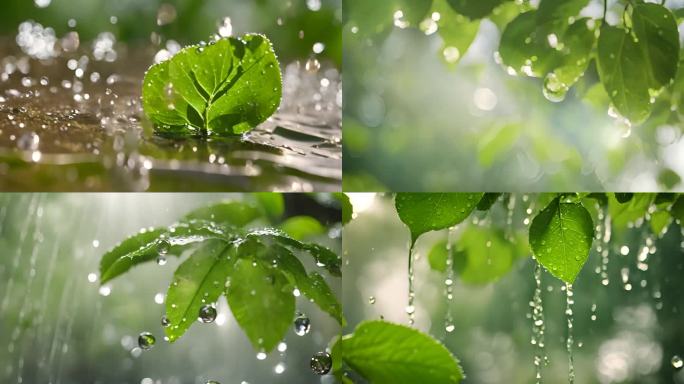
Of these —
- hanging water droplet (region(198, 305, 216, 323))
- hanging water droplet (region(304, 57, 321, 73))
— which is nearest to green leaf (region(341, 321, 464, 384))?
hanging water droplet (region(198, 305, 216, 323))

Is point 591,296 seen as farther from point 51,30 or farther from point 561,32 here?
point 51,30

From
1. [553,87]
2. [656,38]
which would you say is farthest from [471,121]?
[656,38]

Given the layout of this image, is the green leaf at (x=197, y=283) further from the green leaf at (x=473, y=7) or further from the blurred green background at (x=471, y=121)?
the green leaf at (x=473, y=7)

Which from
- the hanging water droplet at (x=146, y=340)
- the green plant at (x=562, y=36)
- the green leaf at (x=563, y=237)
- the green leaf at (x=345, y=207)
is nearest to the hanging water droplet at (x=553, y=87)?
the green plant at (x=562, y=36)

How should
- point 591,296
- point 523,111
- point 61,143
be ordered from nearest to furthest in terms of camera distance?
point 61,143, point 523,111, point 591,296

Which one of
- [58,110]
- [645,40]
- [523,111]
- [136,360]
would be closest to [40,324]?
[136,360]

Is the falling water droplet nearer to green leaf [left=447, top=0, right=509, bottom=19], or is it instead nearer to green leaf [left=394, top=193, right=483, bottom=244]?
green leaf [left=394, top=193, right=483, bottom=244]
